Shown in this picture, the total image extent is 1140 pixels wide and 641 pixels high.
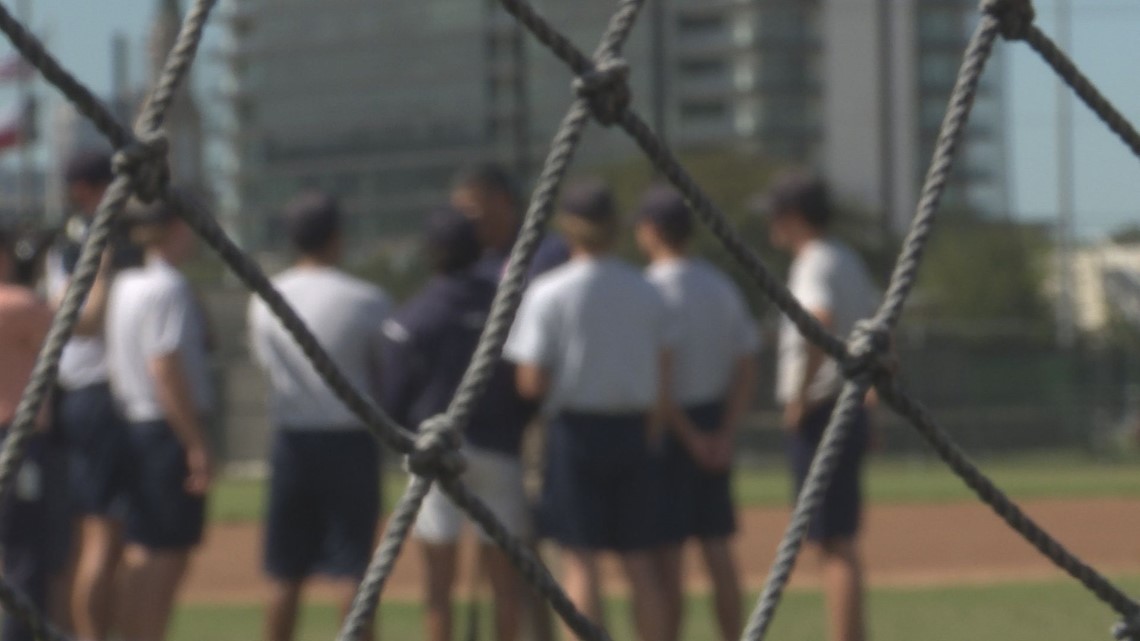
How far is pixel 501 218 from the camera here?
6.33 metres

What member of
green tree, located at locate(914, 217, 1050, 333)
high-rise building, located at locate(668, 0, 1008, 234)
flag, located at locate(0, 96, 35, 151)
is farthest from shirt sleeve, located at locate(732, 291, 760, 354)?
high-rise building, located at locate(668, 0, 1008, 234)

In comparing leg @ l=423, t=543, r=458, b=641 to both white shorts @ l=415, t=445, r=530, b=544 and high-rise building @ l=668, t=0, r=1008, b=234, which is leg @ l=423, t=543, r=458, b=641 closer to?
white shorts @ l=415, t=445, r=530, b=544

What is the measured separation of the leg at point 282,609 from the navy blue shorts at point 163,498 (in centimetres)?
31

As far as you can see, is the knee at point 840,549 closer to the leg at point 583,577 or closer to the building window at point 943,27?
the leg at point 583,577

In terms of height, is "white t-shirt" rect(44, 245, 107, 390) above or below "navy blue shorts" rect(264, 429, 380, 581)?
above

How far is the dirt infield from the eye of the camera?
10859mm

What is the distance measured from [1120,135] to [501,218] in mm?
4136

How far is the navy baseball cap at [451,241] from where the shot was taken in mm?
5812

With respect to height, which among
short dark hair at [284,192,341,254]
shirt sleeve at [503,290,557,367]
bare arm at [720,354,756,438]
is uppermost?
short dark hair at [284,192,341,254]

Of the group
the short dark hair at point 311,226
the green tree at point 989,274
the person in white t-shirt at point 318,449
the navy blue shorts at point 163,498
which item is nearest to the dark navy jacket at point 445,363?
the person in white t-shirt at point 318,449

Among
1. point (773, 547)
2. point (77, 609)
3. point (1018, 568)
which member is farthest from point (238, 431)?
point (77, 609)

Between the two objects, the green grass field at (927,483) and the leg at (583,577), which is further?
the green grass field at (927,483)

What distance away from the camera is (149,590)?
563 cm

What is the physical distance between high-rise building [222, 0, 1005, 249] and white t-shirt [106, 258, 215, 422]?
4828cm
